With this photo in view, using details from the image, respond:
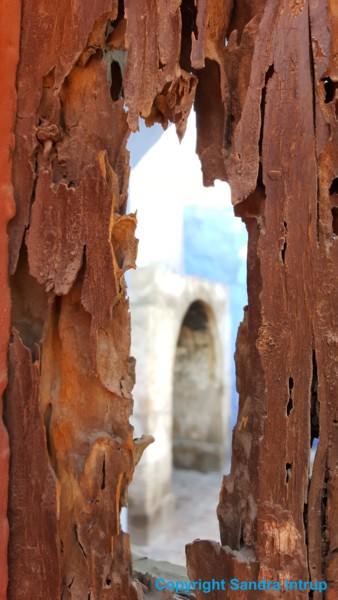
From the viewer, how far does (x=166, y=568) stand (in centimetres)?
128

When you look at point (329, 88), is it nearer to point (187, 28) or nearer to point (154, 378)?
→ point (187, 28)

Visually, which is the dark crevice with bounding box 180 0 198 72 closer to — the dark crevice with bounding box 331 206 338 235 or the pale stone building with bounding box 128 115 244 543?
the dark crevice with bounding box 331 206 338 235

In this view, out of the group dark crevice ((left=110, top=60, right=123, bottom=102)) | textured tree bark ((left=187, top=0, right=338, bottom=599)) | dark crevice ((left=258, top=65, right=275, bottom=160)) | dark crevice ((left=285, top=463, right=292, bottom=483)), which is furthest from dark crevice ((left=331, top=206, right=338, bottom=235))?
dark crevice ((left=110, top=60, right=123, bottom=102))

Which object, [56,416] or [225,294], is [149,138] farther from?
[225,294]

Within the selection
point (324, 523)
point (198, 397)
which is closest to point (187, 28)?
point (324, 523)

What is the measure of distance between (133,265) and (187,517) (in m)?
4.49

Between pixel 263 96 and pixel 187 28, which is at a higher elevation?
pixel 187 28

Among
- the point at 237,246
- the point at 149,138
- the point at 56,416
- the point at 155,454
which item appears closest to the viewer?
the point at 56,416

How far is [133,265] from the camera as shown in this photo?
1.02 m

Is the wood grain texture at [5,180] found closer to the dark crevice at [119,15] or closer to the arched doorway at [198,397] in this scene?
the dark crevice at [119,15]

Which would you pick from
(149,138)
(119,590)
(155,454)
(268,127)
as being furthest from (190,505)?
(268,127)

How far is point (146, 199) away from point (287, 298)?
4.73 meters

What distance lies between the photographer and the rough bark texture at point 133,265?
0.92 metres

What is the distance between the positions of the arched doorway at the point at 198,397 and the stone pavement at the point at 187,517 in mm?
243
